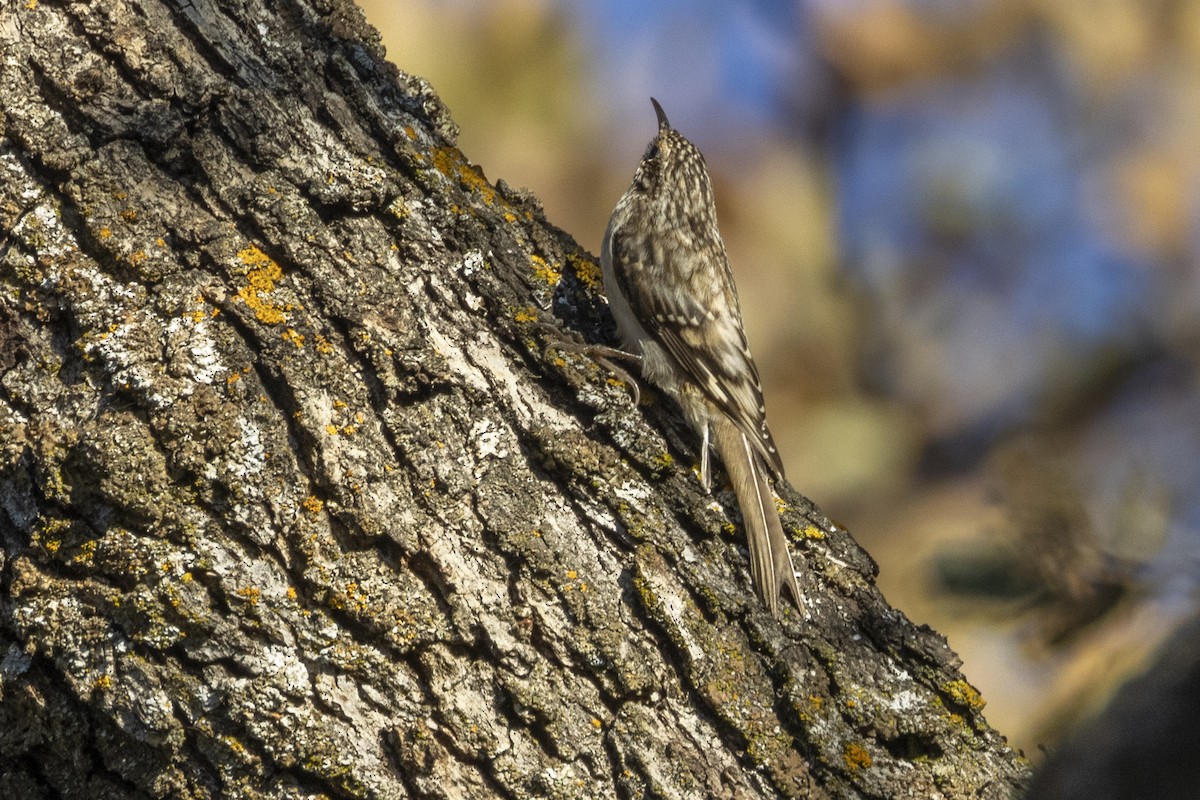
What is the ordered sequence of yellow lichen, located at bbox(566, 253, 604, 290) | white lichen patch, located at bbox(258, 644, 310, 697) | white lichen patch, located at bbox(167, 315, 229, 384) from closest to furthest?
white lichen patch, located at bbox(258, 644, 310, 697) < white lichen patch, located at bbox(167, 315, 229, 384) < yellow lichen, located at bbox(566, 253, 604, 290)

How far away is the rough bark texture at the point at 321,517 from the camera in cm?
184

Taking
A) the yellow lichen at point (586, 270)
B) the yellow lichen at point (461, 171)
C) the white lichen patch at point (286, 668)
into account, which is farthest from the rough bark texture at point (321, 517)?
the yellow lichen at point (586, 270)

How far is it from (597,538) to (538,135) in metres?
2.59

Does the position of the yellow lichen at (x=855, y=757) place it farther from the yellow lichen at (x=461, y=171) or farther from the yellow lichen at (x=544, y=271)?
the yellow lichen at (x=461, y=171)

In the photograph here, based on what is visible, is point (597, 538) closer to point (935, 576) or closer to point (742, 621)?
point (742, 621)

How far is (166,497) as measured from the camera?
1.85m

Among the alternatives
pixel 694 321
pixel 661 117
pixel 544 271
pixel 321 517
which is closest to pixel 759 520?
pixel 544 271

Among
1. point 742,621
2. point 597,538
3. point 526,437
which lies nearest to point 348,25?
point 526,437

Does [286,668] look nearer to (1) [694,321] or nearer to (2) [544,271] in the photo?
(2) [544,271]

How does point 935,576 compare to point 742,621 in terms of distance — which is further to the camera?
point 742,621

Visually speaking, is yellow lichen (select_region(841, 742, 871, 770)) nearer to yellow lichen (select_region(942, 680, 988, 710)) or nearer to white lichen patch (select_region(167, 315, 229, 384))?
yellow lichen (select_region(942, 680, 988, 710))

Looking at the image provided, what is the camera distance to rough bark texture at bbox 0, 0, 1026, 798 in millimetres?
1841

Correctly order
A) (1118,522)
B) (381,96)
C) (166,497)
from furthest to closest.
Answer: (381,96), (166,497), (1118,522)

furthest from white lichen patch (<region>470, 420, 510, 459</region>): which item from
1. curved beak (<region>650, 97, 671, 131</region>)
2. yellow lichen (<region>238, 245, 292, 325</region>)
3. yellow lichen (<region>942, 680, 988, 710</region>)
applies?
curved beak (<region>650, 97, 671, 131</region>)
